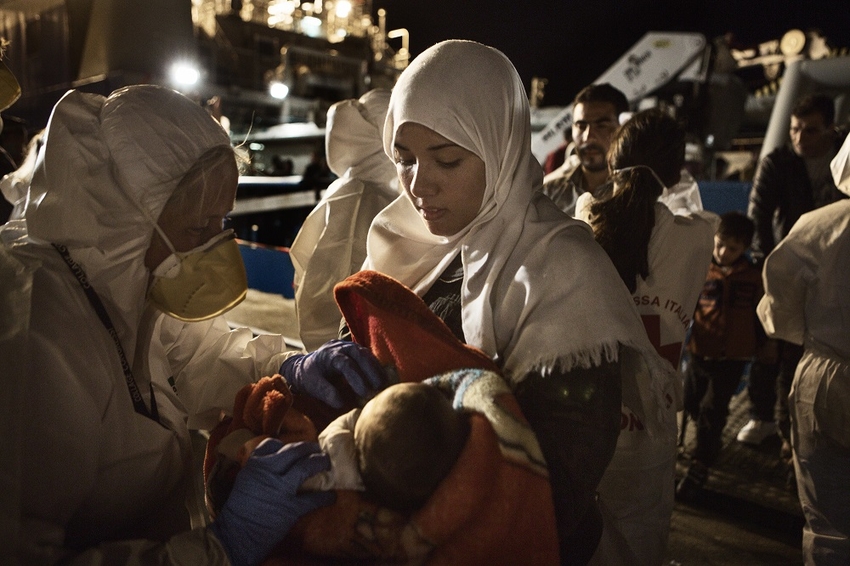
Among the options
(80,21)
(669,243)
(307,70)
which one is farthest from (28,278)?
(307,70)

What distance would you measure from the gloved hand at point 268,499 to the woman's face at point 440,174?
741 millimetres

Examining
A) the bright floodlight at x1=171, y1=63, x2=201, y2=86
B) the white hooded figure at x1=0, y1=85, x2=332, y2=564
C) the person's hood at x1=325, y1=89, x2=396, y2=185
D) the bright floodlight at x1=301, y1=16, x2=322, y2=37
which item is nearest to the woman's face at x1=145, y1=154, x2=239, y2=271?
the white hooded figure at x1=0, y1=85, x2=332, y2=564

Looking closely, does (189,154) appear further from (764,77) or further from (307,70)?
(307,70)

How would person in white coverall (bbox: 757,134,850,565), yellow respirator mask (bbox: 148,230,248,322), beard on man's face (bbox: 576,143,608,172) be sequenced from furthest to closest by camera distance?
beard on man's face (bbox: 576,143,608,172) < person in white coverall (bbox: 757,134,850,565) < yellow respirator mask (bbox: 148,230,248,322)

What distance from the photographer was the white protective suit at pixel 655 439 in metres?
1.92

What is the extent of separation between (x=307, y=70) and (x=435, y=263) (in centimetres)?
2737

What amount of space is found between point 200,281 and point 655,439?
153cm

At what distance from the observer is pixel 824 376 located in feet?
8.54

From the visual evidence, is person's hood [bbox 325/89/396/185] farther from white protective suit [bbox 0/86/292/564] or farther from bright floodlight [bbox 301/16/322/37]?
bright floodlight [bbox 301/16/322/37]

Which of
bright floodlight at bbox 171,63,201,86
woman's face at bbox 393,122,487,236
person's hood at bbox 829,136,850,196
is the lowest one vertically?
bright floodlight at bbox 171,63,201,86

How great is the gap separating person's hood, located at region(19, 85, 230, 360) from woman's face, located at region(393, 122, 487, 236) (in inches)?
21.5

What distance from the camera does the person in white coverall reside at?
8.43ft

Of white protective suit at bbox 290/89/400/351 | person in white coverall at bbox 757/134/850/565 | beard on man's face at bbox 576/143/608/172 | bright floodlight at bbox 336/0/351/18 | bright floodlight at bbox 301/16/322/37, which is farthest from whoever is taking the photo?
bright floodlight at bbox 336/0/351/18

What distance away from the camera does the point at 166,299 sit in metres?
1.54
